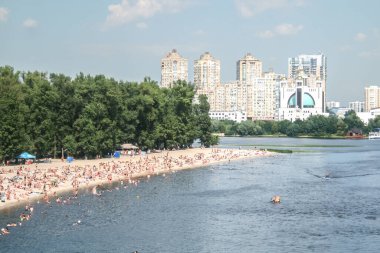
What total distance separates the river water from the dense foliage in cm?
1903

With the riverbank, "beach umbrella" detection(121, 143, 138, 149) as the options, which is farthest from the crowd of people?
"beach umbrella" detection(121, 143, 138, 149)

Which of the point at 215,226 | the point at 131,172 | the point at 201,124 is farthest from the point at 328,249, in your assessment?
the point at 201,124

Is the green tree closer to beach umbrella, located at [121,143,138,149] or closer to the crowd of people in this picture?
the crowd of people

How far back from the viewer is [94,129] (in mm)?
94625

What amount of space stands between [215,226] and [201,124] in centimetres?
8541

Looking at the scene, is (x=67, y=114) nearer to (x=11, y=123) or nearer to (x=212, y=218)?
(x=11, y=123)

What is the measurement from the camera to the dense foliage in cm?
8444

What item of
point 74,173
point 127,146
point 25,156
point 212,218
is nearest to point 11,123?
point 25,156

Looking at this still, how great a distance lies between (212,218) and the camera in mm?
53156

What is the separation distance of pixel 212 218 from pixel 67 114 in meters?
47.1

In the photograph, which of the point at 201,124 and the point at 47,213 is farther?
the point at 201,124

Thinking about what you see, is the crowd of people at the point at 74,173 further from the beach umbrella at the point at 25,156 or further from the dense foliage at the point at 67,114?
the dense foliage at the point at 67,114

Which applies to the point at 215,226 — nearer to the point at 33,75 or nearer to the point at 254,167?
the point at 254,167

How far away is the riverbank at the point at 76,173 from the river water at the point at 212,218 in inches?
133
